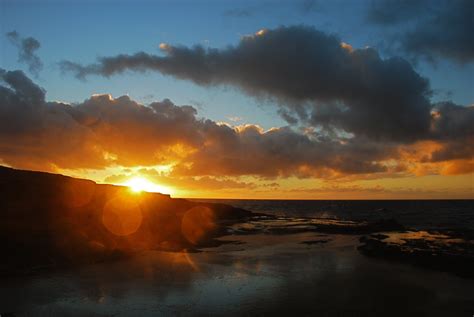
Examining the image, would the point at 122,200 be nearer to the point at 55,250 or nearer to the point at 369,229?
the point at 55,250

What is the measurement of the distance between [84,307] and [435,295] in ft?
65.7

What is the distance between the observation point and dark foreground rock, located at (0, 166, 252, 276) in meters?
29.1

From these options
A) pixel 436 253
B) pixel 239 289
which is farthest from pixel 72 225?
pixel 436 253

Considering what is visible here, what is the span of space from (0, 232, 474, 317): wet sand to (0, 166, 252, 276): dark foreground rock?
3408mm

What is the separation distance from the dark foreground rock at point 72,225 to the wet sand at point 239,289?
3.41 metres

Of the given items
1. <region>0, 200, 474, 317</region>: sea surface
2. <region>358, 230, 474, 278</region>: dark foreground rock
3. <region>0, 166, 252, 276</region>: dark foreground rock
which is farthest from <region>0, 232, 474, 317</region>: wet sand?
<region>0, 166, 252, 276</region>: dark foreground rock

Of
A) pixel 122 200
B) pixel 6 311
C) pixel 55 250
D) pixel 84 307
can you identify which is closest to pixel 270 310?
pixel 84 307

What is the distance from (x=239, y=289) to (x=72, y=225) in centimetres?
2265

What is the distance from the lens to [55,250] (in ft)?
98.0

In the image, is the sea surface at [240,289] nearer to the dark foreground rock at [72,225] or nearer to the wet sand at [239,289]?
the wet sand at [239,289]

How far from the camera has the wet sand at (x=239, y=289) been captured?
1845 centimetres

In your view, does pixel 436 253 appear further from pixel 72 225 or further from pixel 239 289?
pixel 72 225

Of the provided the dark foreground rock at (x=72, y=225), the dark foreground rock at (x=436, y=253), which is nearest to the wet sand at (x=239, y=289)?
the dark foreground rock at (x=436, y=253)

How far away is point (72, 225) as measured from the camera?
1457 inches
